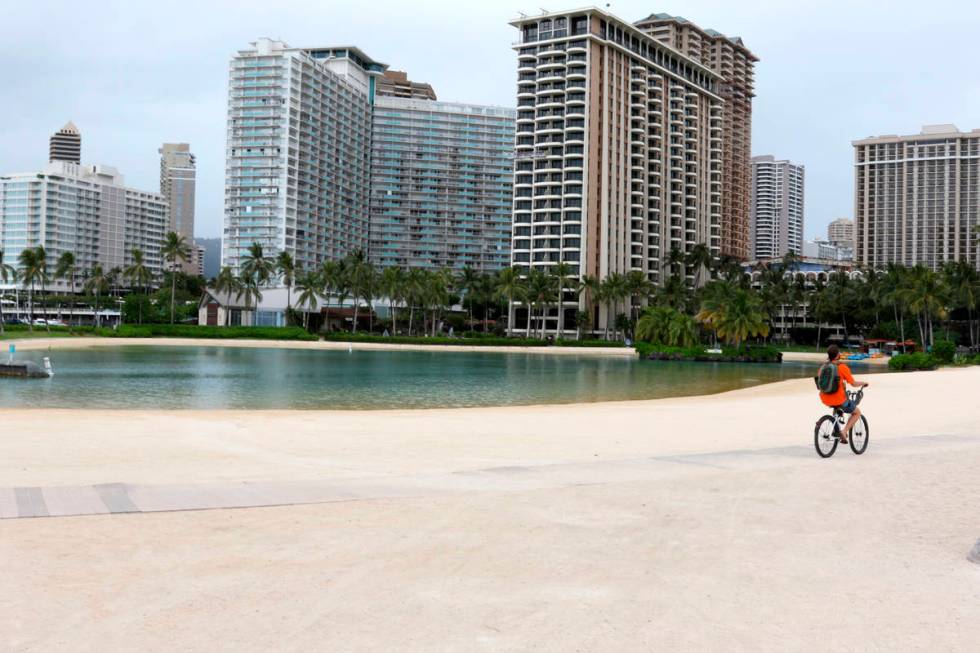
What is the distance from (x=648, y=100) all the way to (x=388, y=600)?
15999 centimetres

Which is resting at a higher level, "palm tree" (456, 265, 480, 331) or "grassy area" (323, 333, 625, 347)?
"palm tree" (456, 265, 480, 331)

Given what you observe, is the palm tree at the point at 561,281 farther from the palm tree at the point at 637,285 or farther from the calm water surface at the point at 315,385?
the calm water surface at the point at 315,385

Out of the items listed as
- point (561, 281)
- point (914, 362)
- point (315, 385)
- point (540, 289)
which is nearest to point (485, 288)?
point (540, 289)

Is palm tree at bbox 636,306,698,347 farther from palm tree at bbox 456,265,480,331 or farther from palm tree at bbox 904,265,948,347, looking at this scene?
palm tree at bbox 456,265,480,331

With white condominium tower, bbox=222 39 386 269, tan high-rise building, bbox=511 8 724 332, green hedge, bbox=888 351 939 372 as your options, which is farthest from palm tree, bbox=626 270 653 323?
white condominium tower, bbox=222 39 386 269

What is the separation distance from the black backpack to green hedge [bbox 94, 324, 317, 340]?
104m

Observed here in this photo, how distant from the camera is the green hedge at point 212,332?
109319 mm

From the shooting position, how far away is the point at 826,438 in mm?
14711

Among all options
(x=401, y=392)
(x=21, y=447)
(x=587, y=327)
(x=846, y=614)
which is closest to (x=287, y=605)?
(x=846, y=614)

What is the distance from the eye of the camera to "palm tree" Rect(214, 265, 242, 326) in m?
127

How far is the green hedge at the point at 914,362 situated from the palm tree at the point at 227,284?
315 ft

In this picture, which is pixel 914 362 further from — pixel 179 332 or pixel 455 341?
pixel 179 332

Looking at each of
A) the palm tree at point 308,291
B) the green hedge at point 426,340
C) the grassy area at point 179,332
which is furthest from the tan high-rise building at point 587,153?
the grassy area at point 179,332

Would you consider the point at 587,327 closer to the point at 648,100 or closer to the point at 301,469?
the point at 648,100
